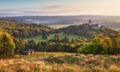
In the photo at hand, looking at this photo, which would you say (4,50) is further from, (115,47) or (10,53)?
(115,47)

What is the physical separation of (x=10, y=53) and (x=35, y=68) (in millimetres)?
66410

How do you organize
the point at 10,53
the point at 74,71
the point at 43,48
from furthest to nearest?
1. the point at 43,48
2. the point at 10,53
3. the point at 74,71

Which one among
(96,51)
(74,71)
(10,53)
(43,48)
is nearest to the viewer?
(74,71)

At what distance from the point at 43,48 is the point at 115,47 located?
157 feet

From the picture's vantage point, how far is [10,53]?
7688cm

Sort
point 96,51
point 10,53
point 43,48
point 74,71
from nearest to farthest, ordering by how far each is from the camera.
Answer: point 74,71 → point 10,53 → point 96,51 → point 43,48

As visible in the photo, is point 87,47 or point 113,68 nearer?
point 113,68

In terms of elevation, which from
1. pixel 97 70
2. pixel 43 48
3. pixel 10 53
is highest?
pixel 97 70

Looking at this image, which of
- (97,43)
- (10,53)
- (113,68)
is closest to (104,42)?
(97,43)

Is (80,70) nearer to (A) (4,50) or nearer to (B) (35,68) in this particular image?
(B) (35,68)

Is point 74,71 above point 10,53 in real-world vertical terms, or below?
above

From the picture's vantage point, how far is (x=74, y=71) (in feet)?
38.3

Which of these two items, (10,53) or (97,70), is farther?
(10,53)

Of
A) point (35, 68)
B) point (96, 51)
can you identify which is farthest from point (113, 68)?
point (96, 51)
